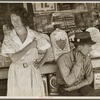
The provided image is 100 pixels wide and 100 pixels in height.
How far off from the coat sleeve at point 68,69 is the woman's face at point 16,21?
321 mm

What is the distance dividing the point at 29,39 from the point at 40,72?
0.71 feet

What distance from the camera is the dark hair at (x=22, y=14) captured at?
182cm

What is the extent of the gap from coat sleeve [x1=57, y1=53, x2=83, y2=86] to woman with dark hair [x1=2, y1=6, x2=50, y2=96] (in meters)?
0.10

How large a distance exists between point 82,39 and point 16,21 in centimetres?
42

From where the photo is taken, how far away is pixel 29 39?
72.2 inches

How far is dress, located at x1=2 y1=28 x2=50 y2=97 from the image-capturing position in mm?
1822

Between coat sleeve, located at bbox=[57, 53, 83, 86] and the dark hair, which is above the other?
the dark hair

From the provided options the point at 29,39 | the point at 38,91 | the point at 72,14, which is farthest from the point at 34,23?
the point at 38,91

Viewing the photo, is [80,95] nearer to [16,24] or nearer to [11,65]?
[11,65]

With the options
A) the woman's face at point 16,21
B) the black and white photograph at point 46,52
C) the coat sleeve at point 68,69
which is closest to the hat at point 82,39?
the black and white photograph at point 46,52

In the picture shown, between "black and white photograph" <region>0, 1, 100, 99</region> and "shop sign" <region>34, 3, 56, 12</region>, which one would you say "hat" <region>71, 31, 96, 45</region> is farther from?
"shop sign" <region>34, 3, 56, 12</region>

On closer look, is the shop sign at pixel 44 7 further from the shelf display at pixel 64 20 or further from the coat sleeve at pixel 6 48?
the coat sleeve at pixel 6 48

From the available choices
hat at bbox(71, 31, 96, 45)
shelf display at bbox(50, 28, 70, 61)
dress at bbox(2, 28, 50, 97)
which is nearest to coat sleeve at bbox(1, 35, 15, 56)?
dress at bbox(2, 28, 50, 97)

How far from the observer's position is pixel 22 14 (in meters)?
1.82
